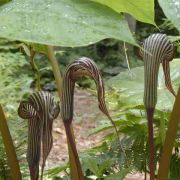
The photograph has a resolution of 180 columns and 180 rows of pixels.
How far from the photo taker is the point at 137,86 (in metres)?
0.96

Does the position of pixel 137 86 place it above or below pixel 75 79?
below

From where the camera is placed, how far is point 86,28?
429 millimetres

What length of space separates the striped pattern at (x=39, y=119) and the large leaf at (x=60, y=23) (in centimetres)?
16

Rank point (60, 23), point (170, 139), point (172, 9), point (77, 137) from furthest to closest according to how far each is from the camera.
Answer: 1. point (77, 137)
2. point (170, 139)
3. point (172, 9)
4. point (60, 23)

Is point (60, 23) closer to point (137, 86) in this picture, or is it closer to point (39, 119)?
point (39, 119)

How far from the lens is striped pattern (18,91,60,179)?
0.62 metres

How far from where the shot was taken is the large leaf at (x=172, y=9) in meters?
0.54

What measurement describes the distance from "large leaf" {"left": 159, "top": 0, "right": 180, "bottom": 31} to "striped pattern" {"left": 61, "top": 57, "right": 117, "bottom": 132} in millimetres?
116

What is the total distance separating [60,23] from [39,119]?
0.82ft

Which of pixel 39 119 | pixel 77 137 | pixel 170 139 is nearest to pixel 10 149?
pixel 39 119

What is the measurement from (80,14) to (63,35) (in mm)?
60

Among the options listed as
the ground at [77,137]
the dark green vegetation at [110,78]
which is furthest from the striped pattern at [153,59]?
the ground at [77,137]

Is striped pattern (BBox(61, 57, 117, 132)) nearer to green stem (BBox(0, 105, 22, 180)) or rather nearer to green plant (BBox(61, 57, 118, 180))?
green plant (BBox(61, 57, 118, 180))

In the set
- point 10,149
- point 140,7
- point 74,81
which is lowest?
point 10,149
